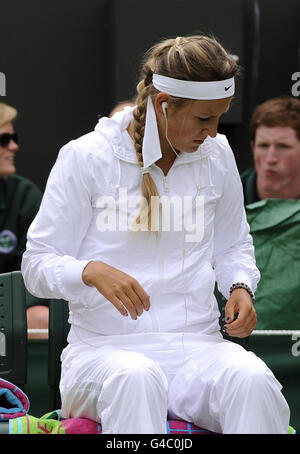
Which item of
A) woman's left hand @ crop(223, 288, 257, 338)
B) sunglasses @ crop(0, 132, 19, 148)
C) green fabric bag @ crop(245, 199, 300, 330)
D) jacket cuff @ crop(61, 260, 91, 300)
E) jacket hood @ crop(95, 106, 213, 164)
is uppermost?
jacket hood @ crop(95, 106, 213, 164)

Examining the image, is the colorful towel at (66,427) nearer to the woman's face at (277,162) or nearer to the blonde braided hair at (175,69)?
the blonde braided hair at (175,69)

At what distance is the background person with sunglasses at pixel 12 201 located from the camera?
13.3ft

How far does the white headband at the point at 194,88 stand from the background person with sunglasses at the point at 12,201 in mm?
1723

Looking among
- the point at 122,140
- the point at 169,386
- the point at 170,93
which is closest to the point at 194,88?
the point at 170,93

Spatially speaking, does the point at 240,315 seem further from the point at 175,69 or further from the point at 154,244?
the point at 175,69

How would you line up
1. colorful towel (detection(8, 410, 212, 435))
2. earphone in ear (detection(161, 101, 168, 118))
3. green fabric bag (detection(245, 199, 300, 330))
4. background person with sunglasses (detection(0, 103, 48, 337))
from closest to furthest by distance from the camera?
colorful towel (detection(8, 410, 212, 435)) → earphone in ear (detection(161, 101, 168, 118)) → green fabric bag (detection(245, 199, 300, 330)) → background person with sunglasses (detection(0, 103, 48, 337))

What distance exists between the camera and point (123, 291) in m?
2.24

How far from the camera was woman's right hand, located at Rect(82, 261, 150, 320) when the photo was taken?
2234 millimetres

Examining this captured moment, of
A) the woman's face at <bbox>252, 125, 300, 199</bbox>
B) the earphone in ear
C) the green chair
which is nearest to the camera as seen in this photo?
the earphone in ear

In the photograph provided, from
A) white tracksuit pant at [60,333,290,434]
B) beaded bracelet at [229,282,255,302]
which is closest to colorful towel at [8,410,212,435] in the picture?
white tracksuit pant at [60,333,290,434]

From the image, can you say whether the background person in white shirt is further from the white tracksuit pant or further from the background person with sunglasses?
the background person with sunglasses

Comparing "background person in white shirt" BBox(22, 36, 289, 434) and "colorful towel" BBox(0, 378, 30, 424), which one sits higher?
"background person in white shirt" BBox(22, 36, 289, 434)

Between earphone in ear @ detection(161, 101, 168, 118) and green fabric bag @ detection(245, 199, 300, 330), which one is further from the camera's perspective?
green fabric bag @ detection(245, 199, 300, 330)

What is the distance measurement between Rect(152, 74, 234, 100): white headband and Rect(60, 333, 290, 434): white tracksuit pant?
0.56m
